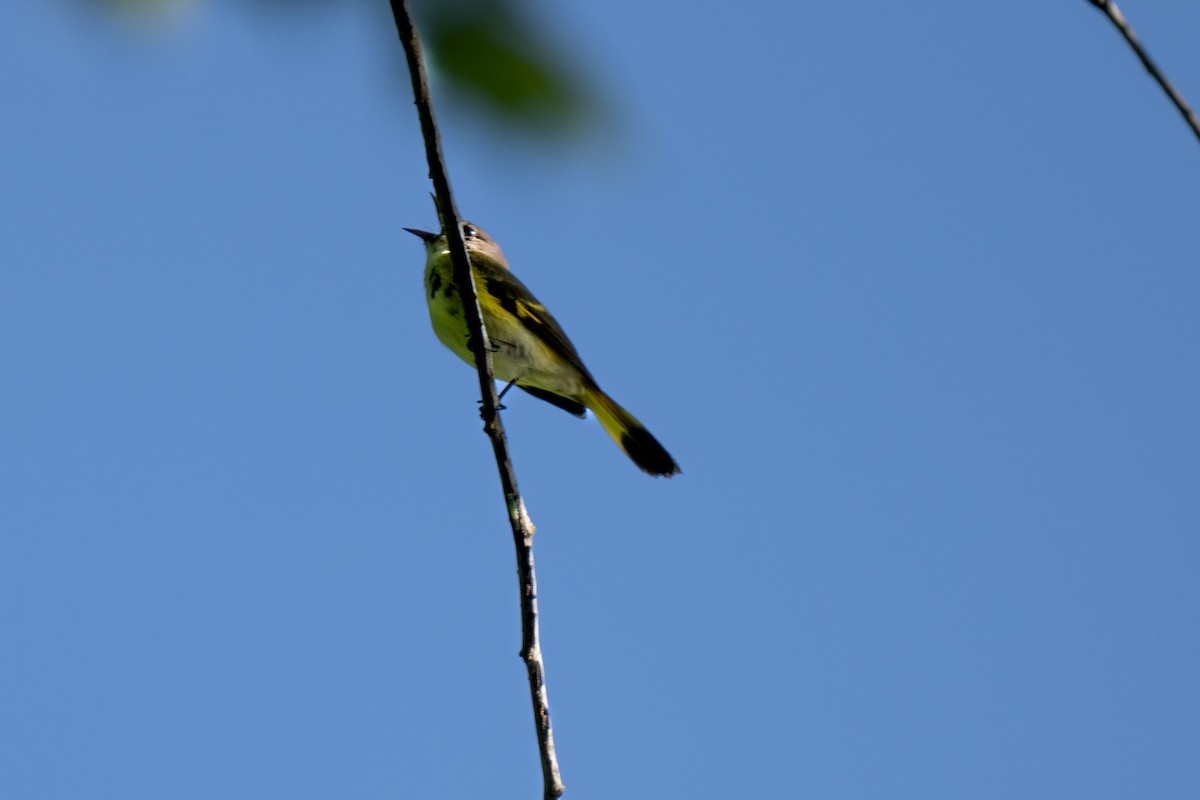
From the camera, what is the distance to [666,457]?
19.6 feet

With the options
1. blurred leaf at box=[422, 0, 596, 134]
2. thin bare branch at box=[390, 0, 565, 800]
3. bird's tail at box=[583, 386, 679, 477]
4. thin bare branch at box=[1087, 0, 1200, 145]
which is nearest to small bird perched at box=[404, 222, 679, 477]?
bird's tail at box=[583, 386, 679, 477]

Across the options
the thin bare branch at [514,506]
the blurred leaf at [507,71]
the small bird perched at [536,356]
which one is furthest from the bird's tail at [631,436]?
the blurred leaf at [507,71]

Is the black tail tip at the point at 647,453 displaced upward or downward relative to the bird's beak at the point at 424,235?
downward

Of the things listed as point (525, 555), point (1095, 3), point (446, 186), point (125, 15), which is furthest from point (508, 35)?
point (525, 555)

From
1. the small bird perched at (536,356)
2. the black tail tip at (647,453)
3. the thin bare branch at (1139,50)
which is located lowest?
the thin bare branch at (1139,50)

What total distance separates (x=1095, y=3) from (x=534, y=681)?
6.37 feet

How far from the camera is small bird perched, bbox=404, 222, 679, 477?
5.94 metres

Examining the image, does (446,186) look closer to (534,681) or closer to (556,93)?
(556,93)

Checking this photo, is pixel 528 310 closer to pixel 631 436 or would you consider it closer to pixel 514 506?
pixel 631 436

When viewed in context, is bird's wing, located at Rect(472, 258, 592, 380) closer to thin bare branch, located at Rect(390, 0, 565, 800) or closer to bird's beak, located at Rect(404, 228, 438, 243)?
bird's beak, located at Rect(404, 228, 438, 243)

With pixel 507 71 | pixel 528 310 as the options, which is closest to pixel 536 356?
pixel 528 310

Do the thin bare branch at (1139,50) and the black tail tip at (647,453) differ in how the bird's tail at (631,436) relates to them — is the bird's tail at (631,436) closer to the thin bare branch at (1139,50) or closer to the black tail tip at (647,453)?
the black tail tip at (647,453)

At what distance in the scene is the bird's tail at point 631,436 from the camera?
234 inches

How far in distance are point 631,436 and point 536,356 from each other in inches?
24.7
